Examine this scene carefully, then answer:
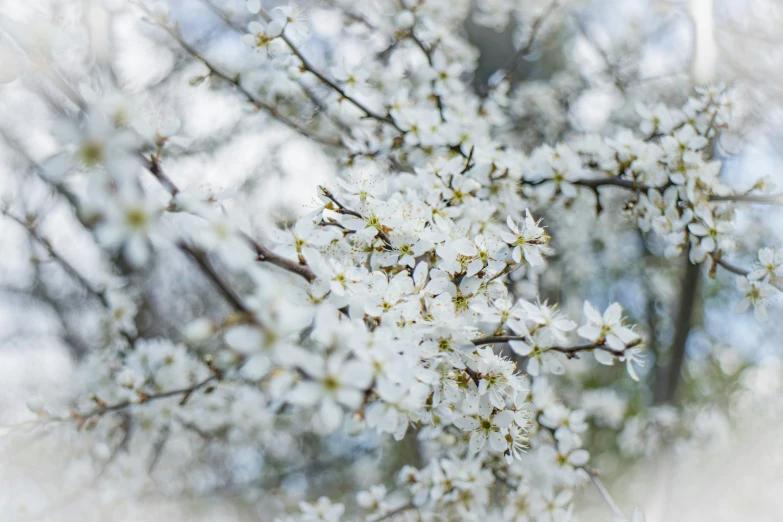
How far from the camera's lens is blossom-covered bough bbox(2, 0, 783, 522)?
86 centimetres

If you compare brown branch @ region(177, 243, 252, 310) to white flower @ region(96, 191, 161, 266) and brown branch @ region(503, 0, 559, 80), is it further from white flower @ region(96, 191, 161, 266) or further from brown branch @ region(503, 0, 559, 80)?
brown branch @ region(503, 0, 559, 80)

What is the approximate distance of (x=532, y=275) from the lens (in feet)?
7.39

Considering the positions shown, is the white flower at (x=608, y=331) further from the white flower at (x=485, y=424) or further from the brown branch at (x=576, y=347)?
the white flower at (x=485, y=424)

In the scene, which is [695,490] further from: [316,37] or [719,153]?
[316,37]

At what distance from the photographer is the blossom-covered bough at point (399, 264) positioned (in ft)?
2.82

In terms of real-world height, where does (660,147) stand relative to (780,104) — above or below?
above

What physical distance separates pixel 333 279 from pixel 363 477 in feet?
12.0

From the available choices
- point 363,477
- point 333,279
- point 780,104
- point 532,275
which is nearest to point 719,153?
point 780,104

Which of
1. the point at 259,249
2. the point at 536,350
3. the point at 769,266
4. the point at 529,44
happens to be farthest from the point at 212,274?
the point at 529,44

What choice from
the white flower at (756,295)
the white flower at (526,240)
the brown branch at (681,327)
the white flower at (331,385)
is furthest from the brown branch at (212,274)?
the brown branch at (681,327)

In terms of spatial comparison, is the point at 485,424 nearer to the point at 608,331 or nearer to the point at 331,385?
the point at 608,331

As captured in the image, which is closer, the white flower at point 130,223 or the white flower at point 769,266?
the white flower at point 130,223

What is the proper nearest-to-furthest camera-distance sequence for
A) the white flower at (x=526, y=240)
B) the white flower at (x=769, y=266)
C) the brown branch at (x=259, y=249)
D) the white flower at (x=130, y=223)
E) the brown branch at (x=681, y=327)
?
1. the white flower at (x=130, y=223)
2. the brown branch at (x=259, y=249)
3. the white flower at (x=526, y=240)
4. the white flower at (x=769, y=266)
5. the brown branch at (x=681, y=327)

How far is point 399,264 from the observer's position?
144 cm
